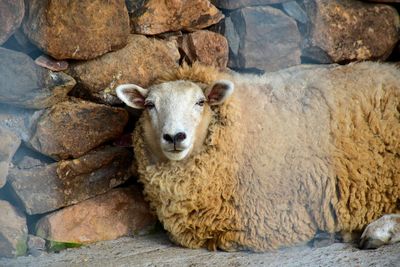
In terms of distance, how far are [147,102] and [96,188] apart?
0.78m

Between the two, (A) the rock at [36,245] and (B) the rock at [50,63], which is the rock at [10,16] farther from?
(A) the rock at [36,245]

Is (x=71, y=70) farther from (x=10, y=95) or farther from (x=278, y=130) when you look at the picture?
(x=278, y=130)

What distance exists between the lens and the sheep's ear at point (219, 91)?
184 inches

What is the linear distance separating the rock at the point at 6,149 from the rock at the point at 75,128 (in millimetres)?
129

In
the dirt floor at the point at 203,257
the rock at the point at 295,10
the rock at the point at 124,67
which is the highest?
the rock at the point at 295,10

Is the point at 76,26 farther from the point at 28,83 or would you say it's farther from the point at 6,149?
the point at 6,149

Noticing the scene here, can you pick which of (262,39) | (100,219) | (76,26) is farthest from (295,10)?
(100,219)

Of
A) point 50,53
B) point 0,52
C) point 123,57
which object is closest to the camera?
point 0,52

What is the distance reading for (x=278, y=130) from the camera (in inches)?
188

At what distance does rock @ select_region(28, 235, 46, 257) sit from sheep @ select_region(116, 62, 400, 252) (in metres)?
0.83

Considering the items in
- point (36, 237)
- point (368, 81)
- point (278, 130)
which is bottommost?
point (36, 237)

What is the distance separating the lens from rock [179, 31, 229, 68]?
5277mm

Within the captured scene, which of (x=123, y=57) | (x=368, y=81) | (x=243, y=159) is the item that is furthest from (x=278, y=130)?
(x=123, y=57)

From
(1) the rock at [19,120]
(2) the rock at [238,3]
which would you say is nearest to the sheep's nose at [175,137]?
(1) the rock at [19,120]
